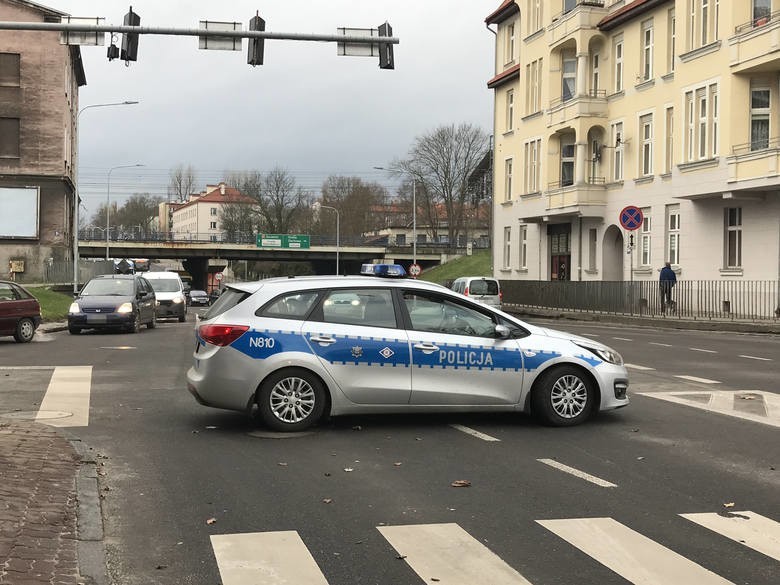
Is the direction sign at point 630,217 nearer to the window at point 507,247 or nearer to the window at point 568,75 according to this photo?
the window at point 568,75

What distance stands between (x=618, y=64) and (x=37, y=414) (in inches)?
1353

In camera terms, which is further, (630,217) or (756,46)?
(756,46)

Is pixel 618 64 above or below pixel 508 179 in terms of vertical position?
above

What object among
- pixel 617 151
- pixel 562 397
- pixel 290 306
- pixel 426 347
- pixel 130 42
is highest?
pixel 617 151

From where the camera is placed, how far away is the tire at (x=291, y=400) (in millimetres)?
9203

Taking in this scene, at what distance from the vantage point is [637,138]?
3794 centimetres

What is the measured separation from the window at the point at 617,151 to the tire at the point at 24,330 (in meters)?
25.5

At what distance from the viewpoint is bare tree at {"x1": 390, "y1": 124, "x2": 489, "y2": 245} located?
9331cm

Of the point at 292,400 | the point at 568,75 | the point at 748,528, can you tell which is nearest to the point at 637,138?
the point at 568,75

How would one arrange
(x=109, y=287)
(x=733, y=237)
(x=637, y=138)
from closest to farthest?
(x=109, y=287)
(x=733, y=237)
(x=637, y=138)

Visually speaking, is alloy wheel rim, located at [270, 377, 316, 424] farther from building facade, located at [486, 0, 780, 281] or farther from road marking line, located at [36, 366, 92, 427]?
building facade, located at [486, 0, 780, 281]

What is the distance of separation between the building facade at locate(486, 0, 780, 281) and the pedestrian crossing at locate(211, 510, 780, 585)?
24.1 metres

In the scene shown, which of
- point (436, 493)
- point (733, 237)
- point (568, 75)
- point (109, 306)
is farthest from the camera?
point (568, 75)

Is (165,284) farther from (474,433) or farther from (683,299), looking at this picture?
(474,433)
